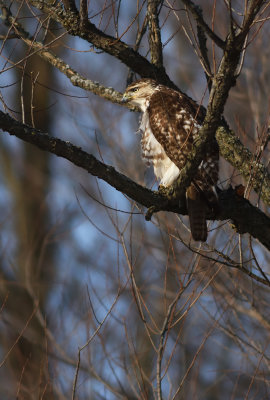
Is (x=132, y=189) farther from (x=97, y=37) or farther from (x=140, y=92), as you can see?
(x=140, y=92)

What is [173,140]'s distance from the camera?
4.35 metres

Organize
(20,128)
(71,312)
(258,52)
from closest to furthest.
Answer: (20,128), (258,52), (71,312)

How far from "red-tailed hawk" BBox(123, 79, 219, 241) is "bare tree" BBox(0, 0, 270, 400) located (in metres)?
0.10

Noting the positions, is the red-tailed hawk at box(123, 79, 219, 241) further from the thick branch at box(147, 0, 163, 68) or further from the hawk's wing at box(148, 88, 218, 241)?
A: the thick branch at box(147, 0, 163, 68)

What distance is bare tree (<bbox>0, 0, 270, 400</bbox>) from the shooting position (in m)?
3.42

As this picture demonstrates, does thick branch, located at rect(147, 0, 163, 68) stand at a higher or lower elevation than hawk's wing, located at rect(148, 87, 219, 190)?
higher

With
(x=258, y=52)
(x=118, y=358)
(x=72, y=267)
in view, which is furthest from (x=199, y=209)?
(x=72, y=267)

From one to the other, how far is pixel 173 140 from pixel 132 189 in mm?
937

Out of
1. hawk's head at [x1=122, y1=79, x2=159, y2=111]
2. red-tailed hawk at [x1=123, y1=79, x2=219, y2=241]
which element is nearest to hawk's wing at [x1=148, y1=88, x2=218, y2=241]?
red-tailed hawk at [x1=123, y1=79, x2=219, y2=241]

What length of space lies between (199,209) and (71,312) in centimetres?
390

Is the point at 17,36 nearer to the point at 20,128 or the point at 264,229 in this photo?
the point at 20,128

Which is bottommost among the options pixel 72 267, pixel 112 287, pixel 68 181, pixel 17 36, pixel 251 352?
pixel 251 352

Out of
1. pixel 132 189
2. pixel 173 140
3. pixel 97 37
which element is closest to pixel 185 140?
pixel 173 140

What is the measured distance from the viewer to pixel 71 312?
753 centimetres
